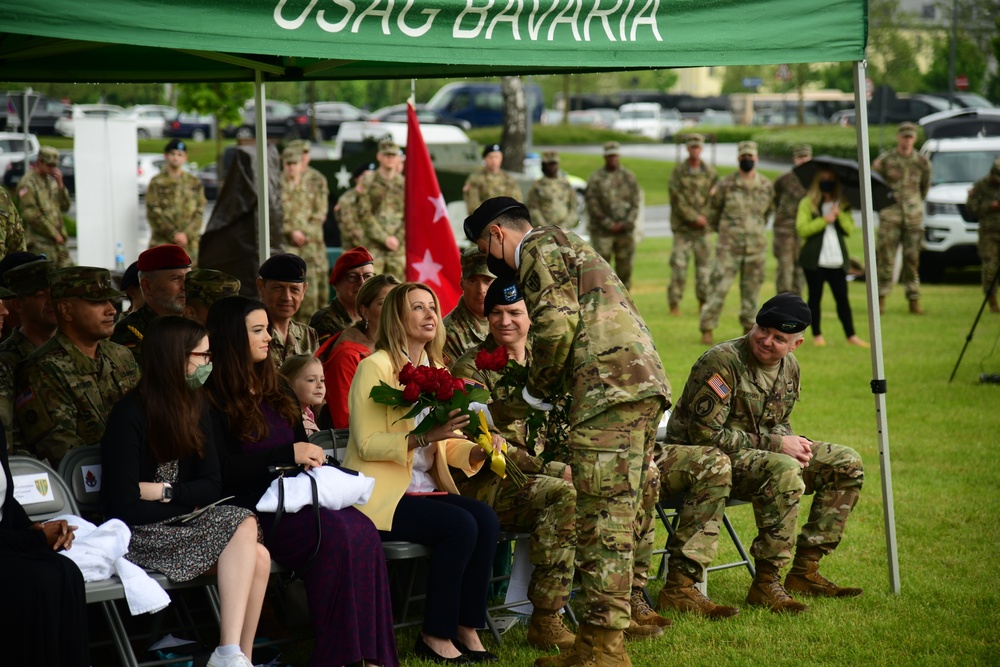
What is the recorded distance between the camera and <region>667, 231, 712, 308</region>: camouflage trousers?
52.1 ft

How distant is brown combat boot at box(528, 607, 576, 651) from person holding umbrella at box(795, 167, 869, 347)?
892cm

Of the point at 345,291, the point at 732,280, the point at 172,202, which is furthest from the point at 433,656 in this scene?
the point at 172,202

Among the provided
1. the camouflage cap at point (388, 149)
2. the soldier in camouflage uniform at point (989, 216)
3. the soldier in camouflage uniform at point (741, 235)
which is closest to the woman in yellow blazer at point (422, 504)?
the soldier in camouflage uniform at point (741, 235)

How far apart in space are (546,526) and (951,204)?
628 inches

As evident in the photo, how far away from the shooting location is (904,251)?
1686cm

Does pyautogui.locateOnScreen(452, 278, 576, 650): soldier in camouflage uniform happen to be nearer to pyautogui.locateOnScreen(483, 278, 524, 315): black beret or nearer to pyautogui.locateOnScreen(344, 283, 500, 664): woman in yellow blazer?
pyautogui.locateOnScreen(483, 278, 524, 315): black beret

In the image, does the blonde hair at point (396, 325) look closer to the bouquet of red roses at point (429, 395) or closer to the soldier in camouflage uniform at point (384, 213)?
the bouquet of red roses at point (429, 395)

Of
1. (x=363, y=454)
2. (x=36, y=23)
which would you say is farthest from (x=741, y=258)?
(x=36, y=23)

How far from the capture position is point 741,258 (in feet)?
48.5

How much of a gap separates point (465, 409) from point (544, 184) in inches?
506

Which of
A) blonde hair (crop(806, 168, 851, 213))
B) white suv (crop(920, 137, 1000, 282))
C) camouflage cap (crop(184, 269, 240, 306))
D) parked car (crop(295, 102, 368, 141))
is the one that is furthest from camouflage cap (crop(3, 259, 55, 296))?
parked car (crop(295, 102, 368, 141))

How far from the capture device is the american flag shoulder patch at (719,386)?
Result: 19.5ft

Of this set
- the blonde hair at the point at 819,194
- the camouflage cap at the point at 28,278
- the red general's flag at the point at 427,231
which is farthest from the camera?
the blonde hair at the point at 819,194

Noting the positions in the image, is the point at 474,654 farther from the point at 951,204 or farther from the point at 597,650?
the point at 951,204
